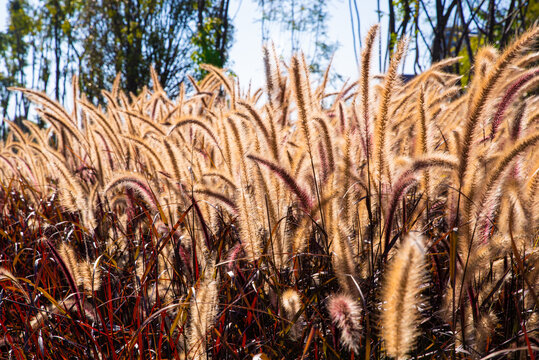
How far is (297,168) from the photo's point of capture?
5.16 feet

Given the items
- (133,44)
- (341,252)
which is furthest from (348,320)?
(133,44)

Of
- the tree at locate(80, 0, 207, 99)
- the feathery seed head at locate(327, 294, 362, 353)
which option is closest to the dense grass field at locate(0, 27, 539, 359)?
the feathery seed head at locate(327, 294, 362, 353)

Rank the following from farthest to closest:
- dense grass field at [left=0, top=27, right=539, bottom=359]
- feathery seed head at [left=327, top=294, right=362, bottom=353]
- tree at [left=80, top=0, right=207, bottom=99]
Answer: tree at [left=80, top=0, right=207, bottom=99] → dense grass field at [left=0, top=27, right=539, bottom=359] → feathery seed head at [left=327, top=294, right=362, bottom=353]

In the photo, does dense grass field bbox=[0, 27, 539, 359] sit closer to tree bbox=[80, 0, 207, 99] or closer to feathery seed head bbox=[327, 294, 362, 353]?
feathery seed head bbox=[327, 294, 362, 353]

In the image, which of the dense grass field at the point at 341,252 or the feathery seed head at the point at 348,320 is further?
the dense grass field at the point at 341,252

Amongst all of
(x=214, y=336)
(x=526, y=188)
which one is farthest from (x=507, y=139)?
(x=214, y=336)

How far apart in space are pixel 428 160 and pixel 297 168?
56 cm

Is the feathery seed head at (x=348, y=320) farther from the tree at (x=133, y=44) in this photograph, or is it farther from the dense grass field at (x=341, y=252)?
the tree at (x=133, y=44)

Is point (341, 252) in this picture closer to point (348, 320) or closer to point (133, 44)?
point (348, 320)

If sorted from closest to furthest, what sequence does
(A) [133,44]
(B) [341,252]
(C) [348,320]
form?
(C) [348,320] < (B) [341,252] < (A) [133,44]

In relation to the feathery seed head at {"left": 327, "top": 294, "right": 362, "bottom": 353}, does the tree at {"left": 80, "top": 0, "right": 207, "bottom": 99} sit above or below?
above

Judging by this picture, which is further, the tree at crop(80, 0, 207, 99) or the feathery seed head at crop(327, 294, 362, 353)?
the tree at crop(80, 0, 207, 99)

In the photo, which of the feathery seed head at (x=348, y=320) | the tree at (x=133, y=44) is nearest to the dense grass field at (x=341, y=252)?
the feathery seed head at (x=348, y=320)

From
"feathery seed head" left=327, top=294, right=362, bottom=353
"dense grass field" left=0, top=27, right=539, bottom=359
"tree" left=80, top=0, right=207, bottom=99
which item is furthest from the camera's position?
"tree" left=80, top=0, right=207, bottom=99
